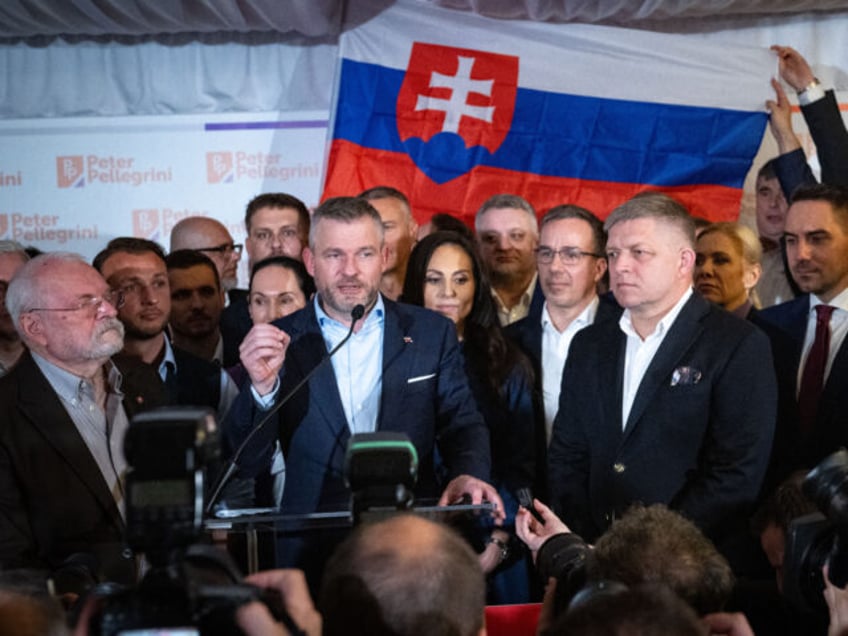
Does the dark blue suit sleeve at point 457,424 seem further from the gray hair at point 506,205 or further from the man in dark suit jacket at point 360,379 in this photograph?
the gray hair at point 506,205

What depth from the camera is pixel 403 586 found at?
1.41 m

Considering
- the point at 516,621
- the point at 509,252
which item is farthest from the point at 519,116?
the point at 516,621

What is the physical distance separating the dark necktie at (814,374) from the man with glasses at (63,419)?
2.16 m

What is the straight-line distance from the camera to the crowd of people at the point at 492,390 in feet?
7.98

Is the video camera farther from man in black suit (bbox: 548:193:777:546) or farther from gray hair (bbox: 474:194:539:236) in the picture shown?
gray hair (bbox: 474:194:539:236)

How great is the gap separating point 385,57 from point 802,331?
2.86 meters

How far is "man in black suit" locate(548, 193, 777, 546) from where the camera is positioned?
3.01m

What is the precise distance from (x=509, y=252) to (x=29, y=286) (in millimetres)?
2100

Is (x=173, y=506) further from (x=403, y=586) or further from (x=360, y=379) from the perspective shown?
(x=360, y=379)

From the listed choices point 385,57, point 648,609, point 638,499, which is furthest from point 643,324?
point 385,57

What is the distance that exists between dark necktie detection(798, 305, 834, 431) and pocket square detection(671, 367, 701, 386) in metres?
0.78

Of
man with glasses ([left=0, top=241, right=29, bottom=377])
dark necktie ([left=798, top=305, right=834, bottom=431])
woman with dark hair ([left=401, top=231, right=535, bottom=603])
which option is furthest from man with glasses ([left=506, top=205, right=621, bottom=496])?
man with glasses ([left=0, top=241, right=29, bottom=377])

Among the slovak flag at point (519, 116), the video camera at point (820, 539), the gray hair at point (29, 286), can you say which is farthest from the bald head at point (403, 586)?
the slovak flag at point (519, 116)

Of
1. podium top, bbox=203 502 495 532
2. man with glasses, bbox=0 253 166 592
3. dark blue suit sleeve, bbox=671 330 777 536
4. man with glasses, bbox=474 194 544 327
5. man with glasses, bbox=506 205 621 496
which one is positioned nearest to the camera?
podium top, bbox=203 502 495 532
